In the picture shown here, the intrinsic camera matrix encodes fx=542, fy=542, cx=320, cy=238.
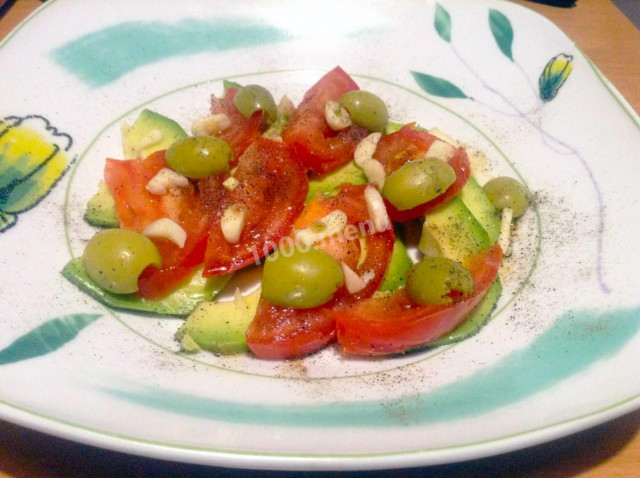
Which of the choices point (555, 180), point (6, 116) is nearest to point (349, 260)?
point (555, 180)

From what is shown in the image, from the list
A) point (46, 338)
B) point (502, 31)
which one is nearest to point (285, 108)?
Answer: point (502, 31)

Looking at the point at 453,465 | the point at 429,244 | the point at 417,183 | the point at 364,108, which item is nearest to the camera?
the point at 453,465

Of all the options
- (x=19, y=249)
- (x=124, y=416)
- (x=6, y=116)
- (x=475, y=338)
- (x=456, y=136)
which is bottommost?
(x=475, y=338)

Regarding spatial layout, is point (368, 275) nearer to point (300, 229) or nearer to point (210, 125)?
point (300, 229)

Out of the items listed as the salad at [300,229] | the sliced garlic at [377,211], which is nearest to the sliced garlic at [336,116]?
the salad at [300,229]

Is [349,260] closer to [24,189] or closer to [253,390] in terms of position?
[253,390]

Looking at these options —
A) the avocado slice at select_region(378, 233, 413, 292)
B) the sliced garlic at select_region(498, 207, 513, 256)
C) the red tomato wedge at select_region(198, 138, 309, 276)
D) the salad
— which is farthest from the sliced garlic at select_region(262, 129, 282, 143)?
the sliced garlic at select_region(498, 207, 513, 256)

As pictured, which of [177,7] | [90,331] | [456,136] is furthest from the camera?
[177,7]

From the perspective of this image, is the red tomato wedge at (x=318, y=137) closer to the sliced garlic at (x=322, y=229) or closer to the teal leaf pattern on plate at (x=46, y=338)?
the sliced garlic at (x=322, y=229)
